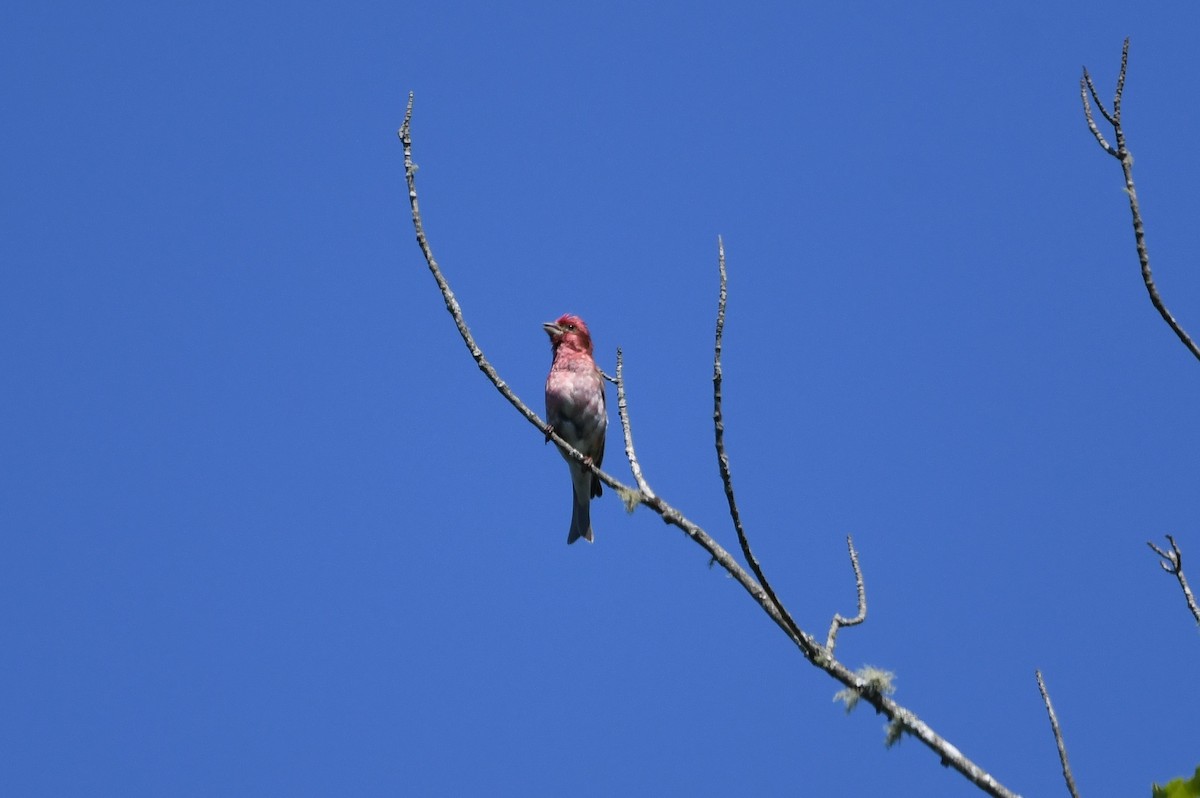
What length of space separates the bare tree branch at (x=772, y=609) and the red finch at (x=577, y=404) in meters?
5.39

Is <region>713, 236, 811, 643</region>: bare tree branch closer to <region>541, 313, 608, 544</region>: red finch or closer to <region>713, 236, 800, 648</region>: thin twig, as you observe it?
<region>713, 236, 800, 648</region>: thin twig

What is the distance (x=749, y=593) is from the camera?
181 inches

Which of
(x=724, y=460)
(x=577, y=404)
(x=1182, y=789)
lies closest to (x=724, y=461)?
(x=724, y=460)

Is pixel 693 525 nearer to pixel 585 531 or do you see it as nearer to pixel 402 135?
pixel 402 135

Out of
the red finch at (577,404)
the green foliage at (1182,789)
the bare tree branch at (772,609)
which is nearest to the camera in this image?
the green foliage at (1182,789)

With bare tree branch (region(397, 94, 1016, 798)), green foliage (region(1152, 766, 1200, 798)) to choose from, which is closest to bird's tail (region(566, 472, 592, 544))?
bare tree branch (region(397, 94, 1016, 798))

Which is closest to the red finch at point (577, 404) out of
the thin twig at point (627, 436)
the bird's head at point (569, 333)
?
the bird's head at point (569, 333)

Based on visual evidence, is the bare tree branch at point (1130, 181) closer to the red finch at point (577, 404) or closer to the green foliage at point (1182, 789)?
the green foliage at point (1182, 789)

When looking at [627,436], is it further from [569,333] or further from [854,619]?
[569,333]

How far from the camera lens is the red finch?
432 inches

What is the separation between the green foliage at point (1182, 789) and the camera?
3.39m

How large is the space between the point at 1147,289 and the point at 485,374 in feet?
8.59

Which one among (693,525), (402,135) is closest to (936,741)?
(693,525)

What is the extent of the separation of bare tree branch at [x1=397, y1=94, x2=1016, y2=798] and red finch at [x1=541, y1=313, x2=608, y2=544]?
17.7 feet
